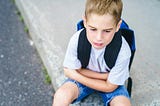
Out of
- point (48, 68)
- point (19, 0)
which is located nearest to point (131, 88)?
point (48, 68)

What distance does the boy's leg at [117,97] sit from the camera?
2182mm

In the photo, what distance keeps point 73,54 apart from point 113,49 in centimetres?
29

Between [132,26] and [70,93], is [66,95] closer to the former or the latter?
[70,93]

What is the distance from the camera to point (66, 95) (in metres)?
2.18

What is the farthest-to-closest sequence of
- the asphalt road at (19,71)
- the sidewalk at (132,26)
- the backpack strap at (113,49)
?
the asphalt road at (19,71), the sidewalk at (132,26), the backpack strap at (113,49)

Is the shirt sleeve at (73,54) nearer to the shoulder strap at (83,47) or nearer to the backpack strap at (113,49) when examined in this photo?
the shoulder strap at (83,47)

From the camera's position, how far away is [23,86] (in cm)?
288

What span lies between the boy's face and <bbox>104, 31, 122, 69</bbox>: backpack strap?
0.07 metres

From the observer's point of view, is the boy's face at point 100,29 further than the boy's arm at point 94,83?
No

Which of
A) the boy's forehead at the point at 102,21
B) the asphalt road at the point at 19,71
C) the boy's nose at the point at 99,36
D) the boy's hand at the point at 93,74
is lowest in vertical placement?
the asphalt road at the point at 19,71

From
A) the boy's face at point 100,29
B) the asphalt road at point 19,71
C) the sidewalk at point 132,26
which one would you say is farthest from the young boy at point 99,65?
the asphalt road at point 19,71

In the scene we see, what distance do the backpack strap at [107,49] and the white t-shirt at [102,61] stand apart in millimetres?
28

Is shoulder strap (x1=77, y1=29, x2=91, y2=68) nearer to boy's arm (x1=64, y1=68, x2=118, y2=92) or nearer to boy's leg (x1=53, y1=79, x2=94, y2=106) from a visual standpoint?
boy's arm (x1=64, y1=68, x2=118, y2=92)

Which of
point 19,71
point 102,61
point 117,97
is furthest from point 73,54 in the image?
point 19,71
